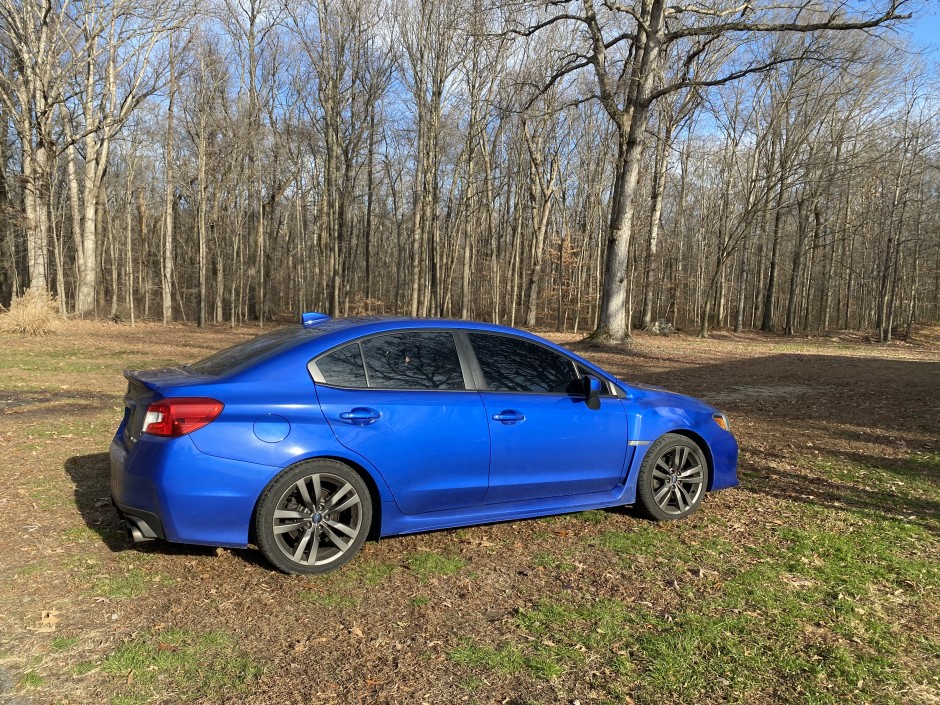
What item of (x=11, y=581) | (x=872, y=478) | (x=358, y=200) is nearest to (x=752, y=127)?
(x=358, y=200)

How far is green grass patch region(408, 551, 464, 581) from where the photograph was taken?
12.5 ft

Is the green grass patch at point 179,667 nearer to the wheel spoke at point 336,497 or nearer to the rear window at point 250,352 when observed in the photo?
the wheel spoke at point 336,497

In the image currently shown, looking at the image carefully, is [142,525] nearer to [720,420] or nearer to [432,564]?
[432,564]

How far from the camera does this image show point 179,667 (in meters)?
2.78

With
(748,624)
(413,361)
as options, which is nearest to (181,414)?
(413,361)

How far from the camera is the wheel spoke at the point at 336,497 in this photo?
3.73 m

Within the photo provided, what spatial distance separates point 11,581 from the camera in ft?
11.6

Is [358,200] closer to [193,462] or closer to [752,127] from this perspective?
[752,127]

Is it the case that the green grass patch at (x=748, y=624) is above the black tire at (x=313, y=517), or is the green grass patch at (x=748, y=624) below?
below

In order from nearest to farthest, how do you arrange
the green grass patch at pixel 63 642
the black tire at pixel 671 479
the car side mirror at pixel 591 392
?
1. the green grass patch at pixel 63 642
2. the car side mirror at pixel 591 392
3. the black tire at pixel 671 479

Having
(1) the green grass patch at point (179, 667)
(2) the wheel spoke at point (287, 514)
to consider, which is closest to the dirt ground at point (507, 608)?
(1) the green grass patch at point (179, 667)

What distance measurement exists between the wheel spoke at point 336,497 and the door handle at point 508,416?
1057 millimetres

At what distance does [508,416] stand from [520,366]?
0.46 m

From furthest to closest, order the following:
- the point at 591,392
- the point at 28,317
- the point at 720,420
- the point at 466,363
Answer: the point at 28,317
the point at 720,420
the point at 591,392
the point at 466,363
